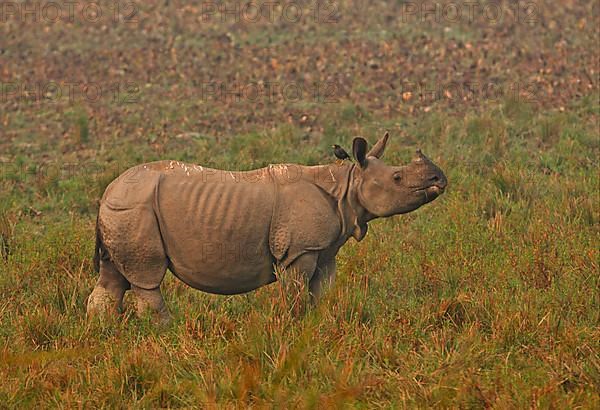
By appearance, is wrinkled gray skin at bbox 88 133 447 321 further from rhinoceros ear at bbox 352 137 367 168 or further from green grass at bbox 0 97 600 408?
green grass at bbox 0 97 600 408

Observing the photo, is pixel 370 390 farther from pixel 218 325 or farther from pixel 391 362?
pixel 218 325

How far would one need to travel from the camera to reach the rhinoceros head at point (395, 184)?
632 centimetres

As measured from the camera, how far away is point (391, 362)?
5.85m

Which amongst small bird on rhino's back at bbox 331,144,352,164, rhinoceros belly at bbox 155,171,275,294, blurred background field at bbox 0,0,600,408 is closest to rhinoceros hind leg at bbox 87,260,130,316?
blurred background field at bbox 0,0,600,408

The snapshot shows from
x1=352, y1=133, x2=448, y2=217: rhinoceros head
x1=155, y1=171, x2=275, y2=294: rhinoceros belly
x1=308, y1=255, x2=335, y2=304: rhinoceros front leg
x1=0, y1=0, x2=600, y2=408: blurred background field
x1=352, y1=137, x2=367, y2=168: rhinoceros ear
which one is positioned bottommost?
x1=0, y1=0, x2=600, y2=408: blurred background field

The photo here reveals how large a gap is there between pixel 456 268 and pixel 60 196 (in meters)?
4.79

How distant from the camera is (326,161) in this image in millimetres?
11625

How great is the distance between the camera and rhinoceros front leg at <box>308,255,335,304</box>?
6.46 metres

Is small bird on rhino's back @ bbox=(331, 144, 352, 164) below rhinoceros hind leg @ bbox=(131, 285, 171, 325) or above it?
above

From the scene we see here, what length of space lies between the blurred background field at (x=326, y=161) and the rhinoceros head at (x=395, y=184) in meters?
0.60

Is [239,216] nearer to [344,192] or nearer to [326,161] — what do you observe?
[344,192]

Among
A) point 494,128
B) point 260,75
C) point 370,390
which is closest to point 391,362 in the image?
point 370,390

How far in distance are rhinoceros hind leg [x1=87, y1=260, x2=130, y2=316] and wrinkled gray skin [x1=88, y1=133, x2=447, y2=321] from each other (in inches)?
3.8

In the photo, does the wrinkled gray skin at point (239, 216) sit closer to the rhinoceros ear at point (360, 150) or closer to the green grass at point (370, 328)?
the rhinoceros ear at point (360, 150)
